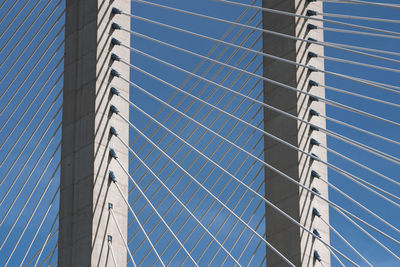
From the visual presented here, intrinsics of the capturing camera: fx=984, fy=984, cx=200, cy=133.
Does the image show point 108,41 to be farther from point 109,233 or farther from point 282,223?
point 282,223

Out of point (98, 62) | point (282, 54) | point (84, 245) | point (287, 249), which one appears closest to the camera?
point (84, 245)

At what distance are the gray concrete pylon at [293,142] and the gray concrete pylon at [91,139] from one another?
2.79 meters

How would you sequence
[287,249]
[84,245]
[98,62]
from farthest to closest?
[287,249], [98,62], [84,245]

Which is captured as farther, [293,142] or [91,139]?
[293,142]

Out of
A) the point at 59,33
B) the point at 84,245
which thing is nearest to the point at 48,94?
the point at 59,33

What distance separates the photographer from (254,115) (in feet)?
54.4

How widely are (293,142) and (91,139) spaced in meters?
3.58

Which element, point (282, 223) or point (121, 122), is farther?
point (282, 223)

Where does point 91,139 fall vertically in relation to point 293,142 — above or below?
below

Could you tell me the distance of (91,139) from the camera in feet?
44.4

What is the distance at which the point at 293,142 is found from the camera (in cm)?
1553

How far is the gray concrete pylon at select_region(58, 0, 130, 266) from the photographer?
1327 centimetres

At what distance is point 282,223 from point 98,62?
386 cm

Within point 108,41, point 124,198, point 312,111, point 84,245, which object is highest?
point 312,111
